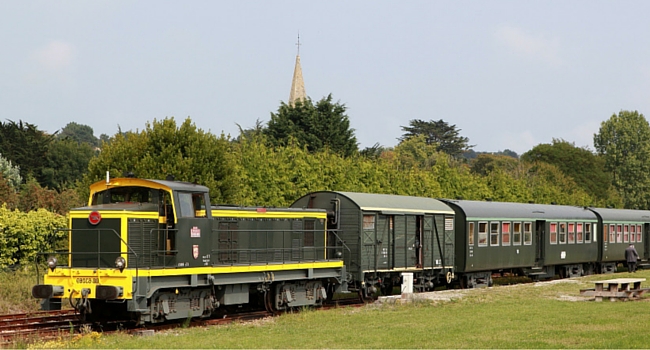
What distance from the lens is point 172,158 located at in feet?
89.3

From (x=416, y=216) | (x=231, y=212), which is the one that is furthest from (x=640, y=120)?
(x=231, y=212)

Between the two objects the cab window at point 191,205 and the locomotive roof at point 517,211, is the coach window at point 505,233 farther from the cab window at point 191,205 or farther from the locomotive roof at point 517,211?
the cab window at point 191,205

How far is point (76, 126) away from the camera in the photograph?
162250 millimetres

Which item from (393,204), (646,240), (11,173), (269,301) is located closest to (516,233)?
(393,204)

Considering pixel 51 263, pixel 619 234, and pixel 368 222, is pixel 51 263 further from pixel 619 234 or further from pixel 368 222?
pixel 619 234

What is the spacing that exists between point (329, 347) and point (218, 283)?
5.78 m

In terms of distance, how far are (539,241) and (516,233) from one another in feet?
7.06

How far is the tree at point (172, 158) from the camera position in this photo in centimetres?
2698

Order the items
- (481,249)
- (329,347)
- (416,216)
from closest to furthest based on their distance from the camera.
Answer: (329,347) → (416,216) → (481,249)

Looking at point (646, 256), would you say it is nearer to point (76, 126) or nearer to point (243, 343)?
point (243, 343)

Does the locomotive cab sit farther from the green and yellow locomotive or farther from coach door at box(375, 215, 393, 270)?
coach door at box(375, 215, 393, 270)

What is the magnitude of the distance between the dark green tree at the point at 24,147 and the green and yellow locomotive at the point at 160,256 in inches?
1883

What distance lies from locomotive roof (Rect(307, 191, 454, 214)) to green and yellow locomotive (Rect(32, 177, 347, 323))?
136 inches

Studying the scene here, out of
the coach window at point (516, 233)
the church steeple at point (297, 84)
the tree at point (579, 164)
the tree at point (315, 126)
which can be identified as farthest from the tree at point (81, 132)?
the coach window at point (516, 233)
